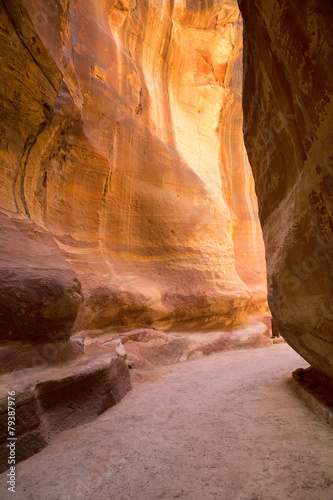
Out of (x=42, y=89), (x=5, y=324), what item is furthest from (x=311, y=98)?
(x=42, y=89)

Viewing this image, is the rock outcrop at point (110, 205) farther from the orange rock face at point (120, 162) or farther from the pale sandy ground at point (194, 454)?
the pale sandy ground at point (194, 454)

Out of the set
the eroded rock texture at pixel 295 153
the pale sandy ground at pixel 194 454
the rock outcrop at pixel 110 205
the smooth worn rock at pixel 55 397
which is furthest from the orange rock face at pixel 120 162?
the eroded rock texture at pixel 295 153

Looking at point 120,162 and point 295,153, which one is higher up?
point 120,162

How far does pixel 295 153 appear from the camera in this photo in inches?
73.5

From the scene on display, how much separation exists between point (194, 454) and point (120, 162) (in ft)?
19.0

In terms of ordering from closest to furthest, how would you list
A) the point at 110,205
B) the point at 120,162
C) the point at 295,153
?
the point at 295,153
the point at 110,205
the point at 120,162

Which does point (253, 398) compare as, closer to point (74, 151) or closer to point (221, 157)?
point (74, 151)

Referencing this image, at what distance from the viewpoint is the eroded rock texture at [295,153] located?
1440 millimetres

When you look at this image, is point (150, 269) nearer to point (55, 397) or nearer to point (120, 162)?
point (120, 162)

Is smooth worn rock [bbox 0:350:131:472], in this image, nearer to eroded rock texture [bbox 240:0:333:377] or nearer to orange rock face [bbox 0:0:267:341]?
orange rock face [bbox 0:0:267:341]

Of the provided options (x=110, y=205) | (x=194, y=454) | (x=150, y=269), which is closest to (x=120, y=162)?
(x=110, y=205)

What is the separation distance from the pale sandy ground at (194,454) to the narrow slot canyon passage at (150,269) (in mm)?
13

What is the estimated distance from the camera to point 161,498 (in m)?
1.38

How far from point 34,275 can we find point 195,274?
413cm
